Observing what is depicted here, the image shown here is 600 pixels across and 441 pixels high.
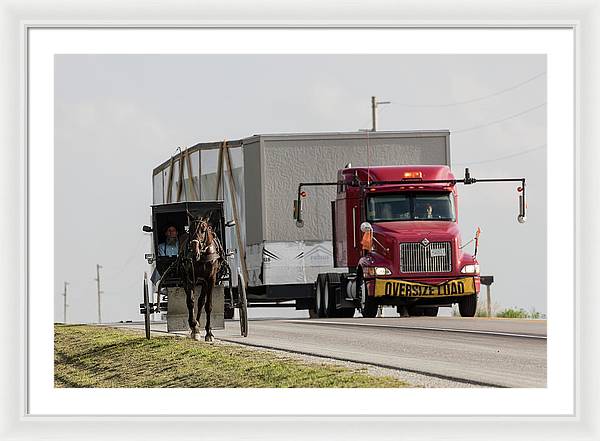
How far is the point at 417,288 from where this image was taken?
33.1 metres

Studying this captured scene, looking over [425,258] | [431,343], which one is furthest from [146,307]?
[425,258]

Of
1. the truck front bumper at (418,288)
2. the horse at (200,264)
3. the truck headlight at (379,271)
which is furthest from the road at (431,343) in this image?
the truck headlight at (379,271)

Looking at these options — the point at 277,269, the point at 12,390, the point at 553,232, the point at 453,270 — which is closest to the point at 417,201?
the point at 453,270

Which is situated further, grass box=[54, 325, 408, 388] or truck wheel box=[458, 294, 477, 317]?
truck wheel box=[458, 294, 477, 317]

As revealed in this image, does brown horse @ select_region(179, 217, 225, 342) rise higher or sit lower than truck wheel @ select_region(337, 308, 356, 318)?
higher

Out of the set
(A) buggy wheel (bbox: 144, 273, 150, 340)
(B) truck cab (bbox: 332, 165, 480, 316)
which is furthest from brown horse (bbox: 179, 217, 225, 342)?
(B) truck cab (bbox: 332, 165, 480, 316)

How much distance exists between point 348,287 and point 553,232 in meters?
15.4

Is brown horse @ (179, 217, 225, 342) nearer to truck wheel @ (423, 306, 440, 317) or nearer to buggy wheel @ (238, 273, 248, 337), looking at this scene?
buggy wheel @ (238, 273, 248, 337)

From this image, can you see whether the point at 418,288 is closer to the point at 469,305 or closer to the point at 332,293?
the point at 469,305

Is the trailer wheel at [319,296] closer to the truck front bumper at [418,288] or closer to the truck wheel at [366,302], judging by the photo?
the truck wheel at [366,302]

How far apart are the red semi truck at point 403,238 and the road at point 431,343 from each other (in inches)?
25.0

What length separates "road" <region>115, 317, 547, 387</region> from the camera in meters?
21.0

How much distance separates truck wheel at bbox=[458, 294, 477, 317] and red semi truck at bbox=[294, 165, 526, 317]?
0.02 m
